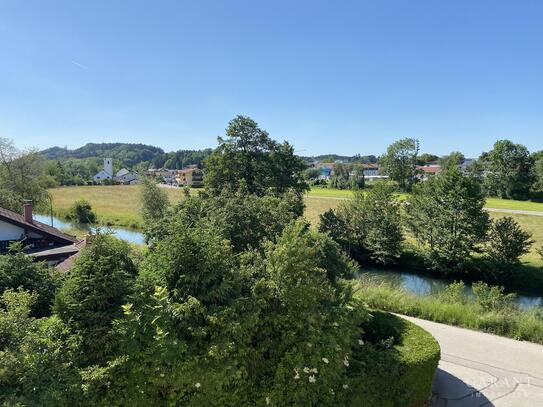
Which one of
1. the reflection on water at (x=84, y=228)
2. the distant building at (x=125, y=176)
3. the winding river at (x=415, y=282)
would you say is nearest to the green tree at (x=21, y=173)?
the reflection on water at (x=84, y=228)

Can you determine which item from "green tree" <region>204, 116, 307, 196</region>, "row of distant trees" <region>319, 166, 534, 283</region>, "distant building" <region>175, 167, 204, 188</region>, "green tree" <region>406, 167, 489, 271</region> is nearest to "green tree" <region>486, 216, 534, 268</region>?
"row of distant trees" <region>319, 166, 534, 283</region>

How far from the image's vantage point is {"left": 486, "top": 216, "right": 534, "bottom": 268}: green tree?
23141mm

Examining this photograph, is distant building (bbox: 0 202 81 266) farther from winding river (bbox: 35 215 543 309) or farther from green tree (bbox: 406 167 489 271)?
green tree (bbox: 406 167 489 271)

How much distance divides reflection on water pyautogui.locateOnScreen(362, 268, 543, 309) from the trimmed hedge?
1551 cm

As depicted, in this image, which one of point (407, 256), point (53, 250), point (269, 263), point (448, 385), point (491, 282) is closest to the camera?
point (269, 263)

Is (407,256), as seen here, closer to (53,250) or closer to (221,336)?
(53,250)

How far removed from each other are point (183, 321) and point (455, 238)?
2352 cm

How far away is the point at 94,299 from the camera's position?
540 centimetres

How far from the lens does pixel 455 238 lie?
25312mm

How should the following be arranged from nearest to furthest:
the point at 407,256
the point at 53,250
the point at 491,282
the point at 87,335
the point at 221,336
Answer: the point at 87,335 → the point at 221,336 → the point at 53,250 → the point at 491,282 → the point at 407,256

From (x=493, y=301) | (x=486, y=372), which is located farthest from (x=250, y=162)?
(x=486, y=372)

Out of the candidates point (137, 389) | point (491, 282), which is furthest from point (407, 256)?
point (137, 389)

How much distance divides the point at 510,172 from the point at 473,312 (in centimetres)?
5924

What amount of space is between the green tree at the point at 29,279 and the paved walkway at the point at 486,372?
7569mm
